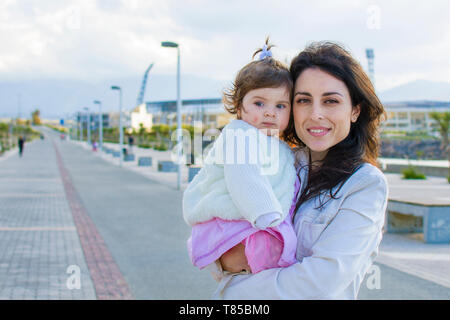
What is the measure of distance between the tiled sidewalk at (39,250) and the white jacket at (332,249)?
12.7 ft

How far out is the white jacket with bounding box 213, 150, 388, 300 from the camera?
4.71ft

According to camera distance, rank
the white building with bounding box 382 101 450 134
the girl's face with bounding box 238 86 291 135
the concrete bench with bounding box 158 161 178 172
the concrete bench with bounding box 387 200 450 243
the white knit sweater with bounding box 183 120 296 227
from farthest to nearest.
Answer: the white building with bounding box 382 101 450 134 < the concrete bench with bounding box 158 161 178 172 < the concrete bench with bounding box 387 200 450 243 < the girl's face with bounding box 238 86 291 135 < the white knit sweater with bounding box 183 120 296 227

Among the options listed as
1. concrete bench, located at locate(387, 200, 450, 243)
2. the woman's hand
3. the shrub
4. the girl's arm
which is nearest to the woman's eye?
the girl's arm

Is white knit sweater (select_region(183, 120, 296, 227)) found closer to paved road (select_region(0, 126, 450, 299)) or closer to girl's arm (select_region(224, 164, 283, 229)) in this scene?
girl's arm (select_region(224, 164, 283, 229))

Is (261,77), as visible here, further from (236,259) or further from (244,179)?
(236,259)

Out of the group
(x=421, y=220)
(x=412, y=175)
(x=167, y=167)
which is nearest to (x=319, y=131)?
(x=421, y=220)

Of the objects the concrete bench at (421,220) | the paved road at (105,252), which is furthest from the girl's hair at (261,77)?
the concrete bench at (421,220)

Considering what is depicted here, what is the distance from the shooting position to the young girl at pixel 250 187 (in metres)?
1.54

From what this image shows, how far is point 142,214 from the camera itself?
10.1 m

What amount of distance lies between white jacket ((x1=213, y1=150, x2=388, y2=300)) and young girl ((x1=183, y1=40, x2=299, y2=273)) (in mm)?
64

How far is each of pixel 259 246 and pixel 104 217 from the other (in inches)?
341

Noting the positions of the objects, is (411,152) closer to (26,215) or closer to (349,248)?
(26,215)

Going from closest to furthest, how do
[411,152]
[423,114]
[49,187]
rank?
[49,187] → [411,152] → [423,114]
